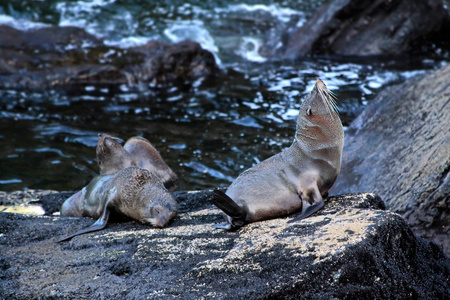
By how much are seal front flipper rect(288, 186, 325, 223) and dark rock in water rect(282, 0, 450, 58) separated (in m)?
8.67

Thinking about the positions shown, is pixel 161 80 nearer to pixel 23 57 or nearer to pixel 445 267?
pixel 23 57

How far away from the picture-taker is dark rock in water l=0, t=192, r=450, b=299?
9.37 ft

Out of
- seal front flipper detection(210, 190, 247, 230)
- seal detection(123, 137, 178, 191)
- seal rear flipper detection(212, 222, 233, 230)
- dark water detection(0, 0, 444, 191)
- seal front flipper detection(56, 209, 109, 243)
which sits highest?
seal front flipper detection(210, 190, 247, 230)

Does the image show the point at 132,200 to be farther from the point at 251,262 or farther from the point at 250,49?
the point at 250,49

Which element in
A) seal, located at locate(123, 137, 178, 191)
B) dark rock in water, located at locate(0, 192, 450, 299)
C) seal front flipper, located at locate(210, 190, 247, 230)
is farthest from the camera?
seal, located at locate(123, 137, 178, 191)

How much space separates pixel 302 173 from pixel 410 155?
1.60 metres

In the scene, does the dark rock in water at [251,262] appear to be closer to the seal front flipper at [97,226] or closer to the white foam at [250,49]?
the seal front flipper at [97,226]

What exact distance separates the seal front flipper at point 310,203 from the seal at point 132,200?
1.01m

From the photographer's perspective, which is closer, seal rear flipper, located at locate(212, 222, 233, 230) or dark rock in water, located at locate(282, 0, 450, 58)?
seal rear flipper, located at locate(212, 222, 233, 230)

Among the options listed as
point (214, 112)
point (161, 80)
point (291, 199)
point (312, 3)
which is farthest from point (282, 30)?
point (291, 199)

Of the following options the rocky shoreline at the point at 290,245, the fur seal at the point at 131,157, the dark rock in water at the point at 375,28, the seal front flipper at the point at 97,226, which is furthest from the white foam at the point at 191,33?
the seal front flipper at the point at 97,226

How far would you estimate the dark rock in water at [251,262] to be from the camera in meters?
2.86

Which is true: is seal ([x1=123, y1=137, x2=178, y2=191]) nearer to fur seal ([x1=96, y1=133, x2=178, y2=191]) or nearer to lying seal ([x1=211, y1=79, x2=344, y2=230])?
fur seal ([x1=96, y1=133, x2=178, y2=191])

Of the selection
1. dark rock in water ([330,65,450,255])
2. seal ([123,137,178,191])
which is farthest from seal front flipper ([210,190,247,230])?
seal ([123,137,178,191])
